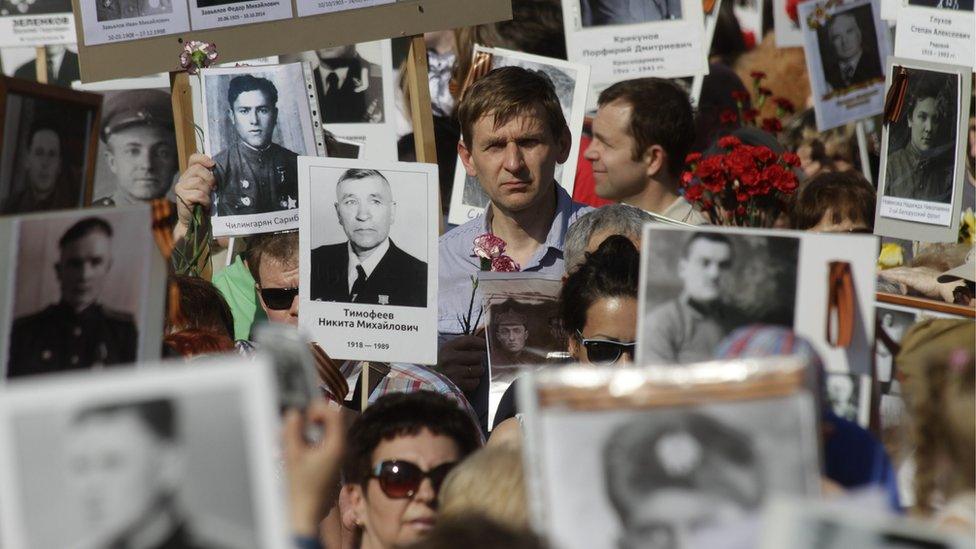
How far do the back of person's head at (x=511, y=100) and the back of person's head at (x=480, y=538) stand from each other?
2726 millimetres

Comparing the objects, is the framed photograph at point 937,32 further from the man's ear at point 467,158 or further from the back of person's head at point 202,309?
the back of person's head at point 202,309

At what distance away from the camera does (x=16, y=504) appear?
5.48 ft

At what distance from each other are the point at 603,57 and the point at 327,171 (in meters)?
2.40

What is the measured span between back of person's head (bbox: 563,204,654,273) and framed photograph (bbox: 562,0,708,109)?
2147 mm

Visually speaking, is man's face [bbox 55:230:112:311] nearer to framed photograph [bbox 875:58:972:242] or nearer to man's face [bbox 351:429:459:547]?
man's face [bbox 351:429:459:547]

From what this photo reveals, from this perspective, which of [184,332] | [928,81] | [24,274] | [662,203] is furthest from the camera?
[662,203]

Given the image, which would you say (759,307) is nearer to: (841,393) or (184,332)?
(841,393)

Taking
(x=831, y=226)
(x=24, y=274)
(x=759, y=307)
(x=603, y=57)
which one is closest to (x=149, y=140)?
(x=603, y=57)

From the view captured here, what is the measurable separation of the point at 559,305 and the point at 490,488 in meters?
1.38

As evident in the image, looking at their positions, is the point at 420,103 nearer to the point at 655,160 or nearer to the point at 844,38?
the point at 655,160

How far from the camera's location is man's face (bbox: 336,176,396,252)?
418 centimetres

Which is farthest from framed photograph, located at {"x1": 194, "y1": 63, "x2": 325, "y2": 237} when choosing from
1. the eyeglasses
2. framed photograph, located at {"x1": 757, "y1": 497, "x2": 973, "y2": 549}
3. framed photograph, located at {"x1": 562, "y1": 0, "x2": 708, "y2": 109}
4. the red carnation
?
framed photograph, located at {"x1": 757, "y1": 497, "x2": 973, "y2": 549}

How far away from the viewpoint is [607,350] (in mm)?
3498

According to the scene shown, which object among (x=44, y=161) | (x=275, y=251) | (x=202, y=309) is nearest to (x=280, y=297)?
(x=275, y=251)
